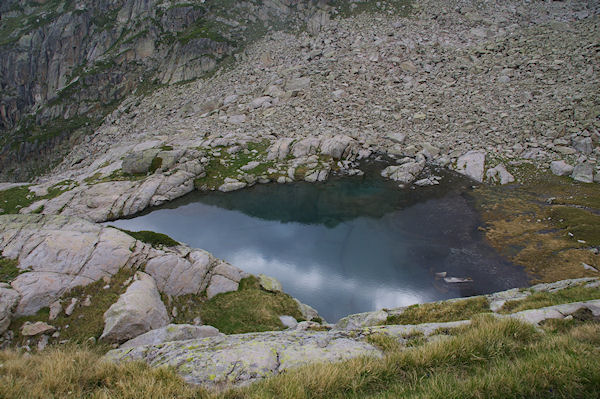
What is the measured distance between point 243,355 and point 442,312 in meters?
11.8

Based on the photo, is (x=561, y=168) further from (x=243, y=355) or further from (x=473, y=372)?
(x=243, y=355)

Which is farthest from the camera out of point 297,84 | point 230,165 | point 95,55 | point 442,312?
point 95,55

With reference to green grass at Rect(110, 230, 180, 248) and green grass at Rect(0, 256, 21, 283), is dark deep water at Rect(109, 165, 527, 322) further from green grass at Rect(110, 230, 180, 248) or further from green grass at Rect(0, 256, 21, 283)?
green grass at Rect(0, 256, 21, 283)

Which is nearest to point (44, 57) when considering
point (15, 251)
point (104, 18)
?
point (104, 18)

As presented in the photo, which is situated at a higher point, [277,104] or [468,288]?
[277,104]

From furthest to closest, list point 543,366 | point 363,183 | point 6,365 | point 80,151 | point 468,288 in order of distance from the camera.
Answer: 1. point 80,151
2. point 363,183
3. point 468,288
4. point 6,365
5. point 543,366

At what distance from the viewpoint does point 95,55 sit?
9419cm

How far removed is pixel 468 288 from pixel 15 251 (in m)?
30.2

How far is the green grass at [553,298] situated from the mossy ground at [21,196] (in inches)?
2004

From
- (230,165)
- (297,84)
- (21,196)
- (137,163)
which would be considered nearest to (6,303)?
(137,163)

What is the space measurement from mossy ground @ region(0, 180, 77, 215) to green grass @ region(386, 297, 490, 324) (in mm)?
46313

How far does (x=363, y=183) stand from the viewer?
4238 centimetres

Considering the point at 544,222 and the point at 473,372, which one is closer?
the point at 473,372

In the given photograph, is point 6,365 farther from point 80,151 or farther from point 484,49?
point 80,151
